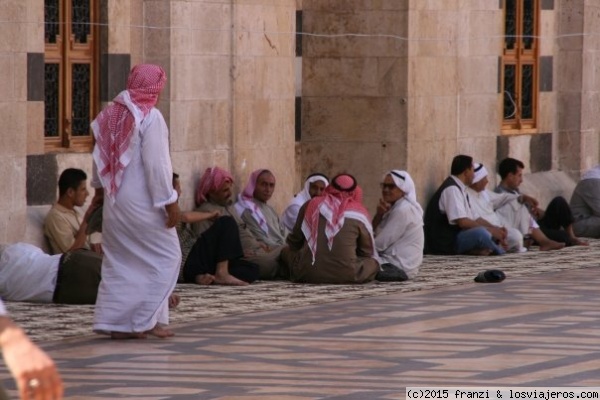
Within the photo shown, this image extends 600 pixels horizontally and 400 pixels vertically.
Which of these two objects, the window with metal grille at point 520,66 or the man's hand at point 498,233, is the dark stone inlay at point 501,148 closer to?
the window with metal grille at point 520,66

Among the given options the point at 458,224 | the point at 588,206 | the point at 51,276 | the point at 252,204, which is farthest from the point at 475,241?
the point at 51,276

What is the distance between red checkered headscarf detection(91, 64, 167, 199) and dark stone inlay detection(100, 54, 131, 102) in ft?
9.88

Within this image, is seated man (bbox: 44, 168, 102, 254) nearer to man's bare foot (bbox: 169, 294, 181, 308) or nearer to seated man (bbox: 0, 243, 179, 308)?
seated man (bbox: 0, 243, 179, 308)

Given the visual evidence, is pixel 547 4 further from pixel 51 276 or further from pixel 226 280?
pixel 51 276

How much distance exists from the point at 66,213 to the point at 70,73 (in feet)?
3.86

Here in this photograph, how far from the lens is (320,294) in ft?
33.2

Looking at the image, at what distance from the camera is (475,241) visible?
12938 mm

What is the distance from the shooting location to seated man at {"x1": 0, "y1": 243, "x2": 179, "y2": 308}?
9352 mm

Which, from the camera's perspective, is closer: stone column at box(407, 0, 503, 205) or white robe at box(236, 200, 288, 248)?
white robe at box(236, 200, 288, 248)

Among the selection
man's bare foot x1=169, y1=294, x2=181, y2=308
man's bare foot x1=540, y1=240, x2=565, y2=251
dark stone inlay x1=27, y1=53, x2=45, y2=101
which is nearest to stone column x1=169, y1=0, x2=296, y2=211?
dark stone inlay x1=27, y1=53, x2=45, y2=101

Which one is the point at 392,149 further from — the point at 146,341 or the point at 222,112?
the point at 146,341

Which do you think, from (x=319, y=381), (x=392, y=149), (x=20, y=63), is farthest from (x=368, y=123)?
(x=319, y=381)

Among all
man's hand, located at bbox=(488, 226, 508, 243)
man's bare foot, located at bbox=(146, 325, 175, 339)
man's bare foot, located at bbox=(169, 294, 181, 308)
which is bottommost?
man's bare foot, located at bbox=(146, 325, 175, 339)

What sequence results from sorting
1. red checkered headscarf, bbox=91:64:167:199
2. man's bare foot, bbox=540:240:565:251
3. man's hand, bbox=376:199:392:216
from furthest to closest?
1. man's bare foot, bbox=540:240:565:251
2. man's hand, bbox=376:199:392:216
3. red checkered headscarf, bbox=91:64:167:199
